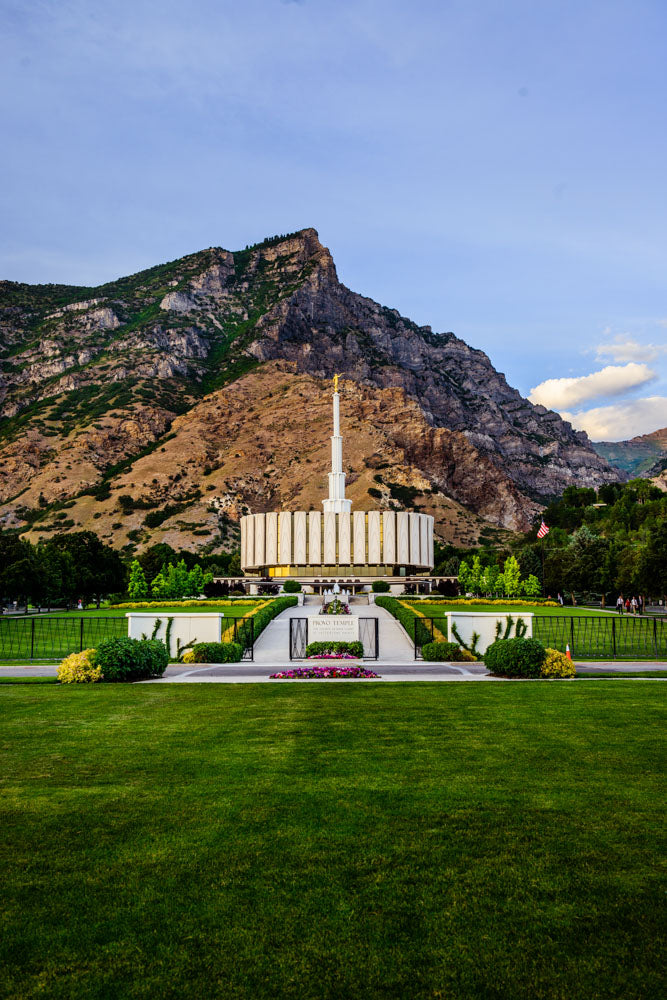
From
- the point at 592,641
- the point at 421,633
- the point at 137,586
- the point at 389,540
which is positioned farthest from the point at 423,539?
the point at 421,633

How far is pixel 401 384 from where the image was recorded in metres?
193

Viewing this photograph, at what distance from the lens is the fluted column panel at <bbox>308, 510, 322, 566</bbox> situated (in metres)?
98.3

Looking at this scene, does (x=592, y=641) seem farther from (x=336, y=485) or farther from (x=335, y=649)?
(x=336, y=485)

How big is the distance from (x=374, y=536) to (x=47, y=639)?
2910 inches

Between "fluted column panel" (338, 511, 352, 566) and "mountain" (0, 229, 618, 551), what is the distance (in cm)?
2842

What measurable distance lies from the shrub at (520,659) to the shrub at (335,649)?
21.1ft

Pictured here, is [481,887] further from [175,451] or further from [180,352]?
[180,352]

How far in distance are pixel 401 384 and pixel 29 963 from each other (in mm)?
193568

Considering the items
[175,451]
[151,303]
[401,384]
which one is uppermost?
[151,303]

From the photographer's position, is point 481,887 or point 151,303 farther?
point 151,303

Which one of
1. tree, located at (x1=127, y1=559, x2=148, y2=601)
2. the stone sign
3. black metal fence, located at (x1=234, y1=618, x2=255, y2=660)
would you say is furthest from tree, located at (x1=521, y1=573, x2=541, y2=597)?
black metal fence, located at (x1=234, y1=618, x2=255, y2=660)

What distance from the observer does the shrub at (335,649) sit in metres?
23.2

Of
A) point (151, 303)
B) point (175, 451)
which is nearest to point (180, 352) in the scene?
point (151, 303)

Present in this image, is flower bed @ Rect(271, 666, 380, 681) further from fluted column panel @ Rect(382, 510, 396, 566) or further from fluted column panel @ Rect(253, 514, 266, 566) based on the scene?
fluted column panel @ Rect(253, 514, 266, 566)
